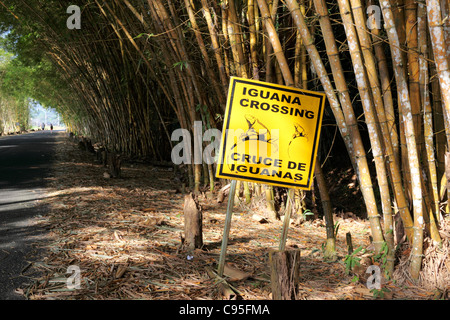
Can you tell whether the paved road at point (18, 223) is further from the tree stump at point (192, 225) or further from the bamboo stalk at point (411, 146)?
the bamboo stalk at point (411, 146)

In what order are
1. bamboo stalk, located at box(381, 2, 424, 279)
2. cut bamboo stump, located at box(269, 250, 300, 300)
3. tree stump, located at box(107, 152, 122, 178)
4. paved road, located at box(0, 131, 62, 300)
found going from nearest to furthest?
cut bamboo stump, located at box(269, 250, 300, 300) → bamboo stalk, located at box(381, 2, 424, 279) → paved road, located at box(0, 131, 62, 300) → tree stump, located at box(107, 152, 122, 178)

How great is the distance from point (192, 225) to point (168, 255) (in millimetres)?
235

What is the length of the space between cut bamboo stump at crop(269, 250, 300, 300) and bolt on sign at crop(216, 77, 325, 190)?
15.4 inches

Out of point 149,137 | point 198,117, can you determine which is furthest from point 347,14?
point 149,137

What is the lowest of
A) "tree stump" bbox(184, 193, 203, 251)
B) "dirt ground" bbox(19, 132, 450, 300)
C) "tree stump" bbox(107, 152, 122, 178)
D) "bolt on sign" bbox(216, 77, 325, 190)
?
"dirt ground" bbox(19, 132, 450, 300)

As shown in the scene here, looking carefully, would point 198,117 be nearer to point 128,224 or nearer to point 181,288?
point 128,224

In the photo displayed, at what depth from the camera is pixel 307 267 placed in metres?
2.30

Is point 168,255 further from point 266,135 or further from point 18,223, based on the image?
point 18,223

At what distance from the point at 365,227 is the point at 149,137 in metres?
4.84

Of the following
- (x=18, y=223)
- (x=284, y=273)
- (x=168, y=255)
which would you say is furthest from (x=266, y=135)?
(x=18, y=223)

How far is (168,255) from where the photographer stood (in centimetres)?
235

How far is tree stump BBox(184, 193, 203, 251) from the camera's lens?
2453 mm

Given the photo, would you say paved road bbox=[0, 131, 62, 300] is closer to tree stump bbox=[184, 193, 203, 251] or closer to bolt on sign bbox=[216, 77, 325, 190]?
tree stump bbox=[184, 193, 203, 251]

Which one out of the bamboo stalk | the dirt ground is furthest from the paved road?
the bamboo stalk
